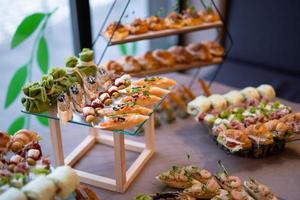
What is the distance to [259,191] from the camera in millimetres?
1620

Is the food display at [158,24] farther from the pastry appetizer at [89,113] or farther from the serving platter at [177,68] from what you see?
the pastry appetizer at [89,113]

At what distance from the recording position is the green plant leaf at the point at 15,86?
2.36 meters

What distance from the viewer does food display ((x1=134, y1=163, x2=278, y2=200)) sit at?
1.60m

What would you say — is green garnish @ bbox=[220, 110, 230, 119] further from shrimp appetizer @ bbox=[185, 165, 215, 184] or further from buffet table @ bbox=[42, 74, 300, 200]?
shrimp appetizer @ bbox=[185, 165, 215, 184]

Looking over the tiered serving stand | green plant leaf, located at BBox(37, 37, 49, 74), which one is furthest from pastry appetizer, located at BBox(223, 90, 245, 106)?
green plant leaf, located at BBox(37, 37, 49, 74)

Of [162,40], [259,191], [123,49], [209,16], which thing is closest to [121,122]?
[259,191]

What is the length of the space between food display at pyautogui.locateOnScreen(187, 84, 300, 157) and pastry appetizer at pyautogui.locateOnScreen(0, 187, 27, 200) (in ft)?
3.44

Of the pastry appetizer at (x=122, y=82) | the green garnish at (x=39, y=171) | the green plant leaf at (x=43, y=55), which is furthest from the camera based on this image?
the green plant leaf at (x=43, y=55)

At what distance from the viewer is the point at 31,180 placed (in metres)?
1.33

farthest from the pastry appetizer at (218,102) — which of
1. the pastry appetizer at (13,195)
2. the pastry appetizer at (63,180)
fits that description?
the pastry appetizer at (13,195)

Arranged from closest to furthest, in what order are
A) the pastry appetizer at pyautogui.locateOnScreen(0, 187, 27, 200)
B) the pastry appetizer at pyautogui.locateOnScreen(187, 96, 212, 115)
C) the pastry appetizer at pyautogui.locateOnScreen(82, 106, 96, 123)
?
the pastry appetizer at pyautogui.locateOnScreen(0, 187, 27, 200), the pastry appetizer at pyautogui.locateOnScreen(82, 106, 96, 123), the pastry appetizer at pyautogui.locateOnScreen(187, 96, 212, 115)

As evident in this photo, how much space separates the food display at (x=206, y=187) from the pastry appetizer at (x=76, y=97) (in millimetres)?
478

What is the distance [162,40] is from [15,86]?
4.29ft

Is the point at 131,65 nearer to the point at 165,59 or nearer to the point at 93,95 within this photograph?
the point at 165,59
